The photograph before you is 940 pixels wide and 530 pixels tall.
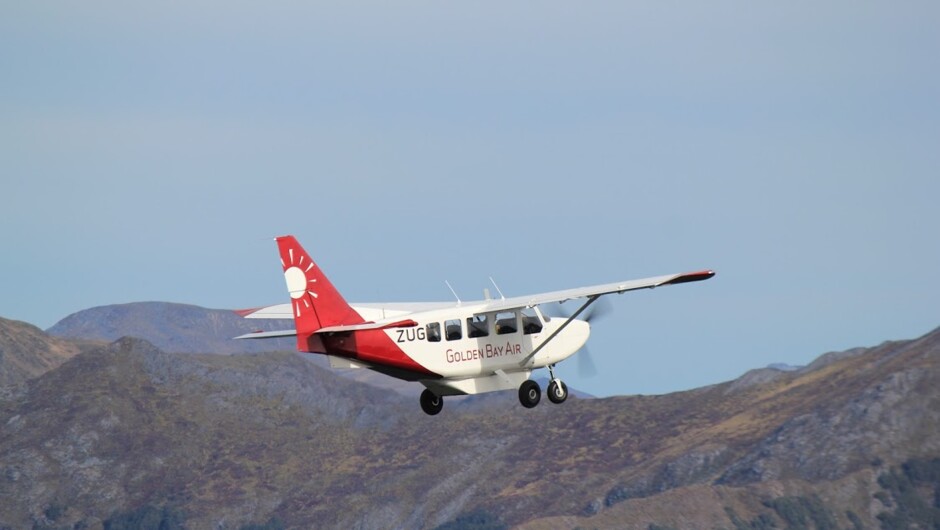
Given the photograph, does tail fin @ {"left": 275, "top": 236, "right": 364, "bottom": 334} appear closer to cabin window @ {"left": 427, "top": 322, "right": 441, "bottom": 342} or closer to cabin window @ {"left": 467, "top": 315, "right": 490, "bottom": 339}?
cabin window @ {"left": 427, "top": 322, "right": 441, "bottom": 342}

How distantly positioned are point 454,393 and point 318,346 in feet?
22.0

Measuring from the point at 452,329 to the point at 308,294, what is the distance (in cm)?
678

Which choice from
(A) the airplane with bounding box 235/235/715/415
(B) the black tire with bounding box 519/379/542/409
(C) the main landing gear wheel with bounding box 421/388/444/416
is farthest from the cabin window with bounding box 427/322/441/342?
(B) the black tire with bounding box 519/379/542/409

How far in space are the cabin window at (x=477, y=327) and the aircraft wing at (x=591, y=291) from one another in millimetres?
716

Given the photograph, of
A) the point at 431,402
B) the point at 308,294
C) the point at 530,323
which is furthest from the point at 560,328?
the point at 308,294

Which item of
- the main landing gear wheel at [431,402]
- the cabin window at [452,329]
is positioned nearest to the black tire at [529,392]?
the main landing gear wheel at [431,402]

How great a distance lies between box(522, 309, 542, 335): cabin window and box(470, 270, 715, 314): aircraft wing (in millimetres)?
745

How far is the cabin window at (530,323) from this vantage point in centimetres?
8088

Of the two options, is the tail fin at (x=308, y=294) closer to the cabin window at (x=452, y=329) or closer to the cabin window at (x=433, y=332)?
the cabin window at (x=433, y=332)

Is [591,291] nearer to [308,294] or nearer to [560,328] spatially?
[560,328]

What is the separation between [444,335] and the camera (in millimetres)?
77938

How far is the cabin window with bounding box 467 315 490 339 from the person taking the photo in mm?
78750

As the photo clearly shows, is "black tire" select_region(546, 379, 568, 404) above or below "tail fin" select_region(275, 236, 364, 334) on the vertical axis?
below

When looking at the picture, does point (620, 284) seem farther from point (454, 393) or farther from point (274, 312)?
point (274, 312)
